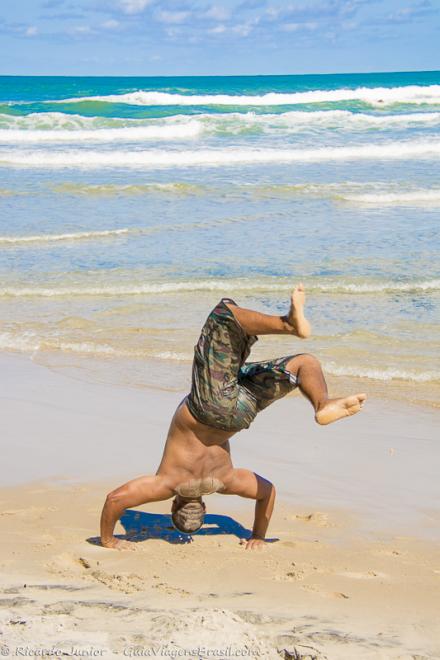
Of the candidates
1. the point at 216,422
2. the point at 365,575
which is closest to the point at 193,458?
the point at 216,422

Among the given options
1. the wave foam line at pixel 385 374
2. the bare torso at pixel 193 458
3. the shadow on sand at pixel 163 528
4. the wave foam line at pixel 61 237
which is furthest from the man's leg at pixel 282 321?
the wave foam line at pixel 61 237

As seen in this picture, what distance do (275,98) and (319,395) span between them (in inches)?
2004

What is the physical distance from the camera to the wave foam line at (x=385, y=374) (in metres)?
7.63

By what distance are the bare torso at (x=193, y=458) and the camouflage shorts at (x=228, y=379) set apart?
8 centimetres

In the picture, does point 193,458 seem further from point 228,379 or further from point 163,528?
point 163,528

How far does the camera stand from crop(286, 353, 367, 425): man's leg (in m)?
4.20

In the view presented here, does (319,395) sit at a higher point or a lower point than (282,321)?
lower

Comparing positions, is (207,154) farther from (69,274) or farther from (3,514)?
(3,514)

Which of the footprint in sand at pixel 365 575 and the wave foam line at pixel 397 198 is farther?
the wave foam line at pixel 397 198

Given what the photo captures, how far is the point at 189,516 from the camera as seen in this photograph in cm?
463

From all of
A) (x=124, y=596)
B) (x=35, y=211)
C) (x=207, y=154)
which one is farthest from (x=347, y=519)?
(x=207, y=154)

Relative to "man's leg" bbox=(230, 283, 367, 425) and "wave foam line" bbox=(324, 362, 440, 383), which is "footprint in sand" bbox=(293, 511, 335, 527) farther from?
"wave foam line" bbox=(324, 362, 440, 383)

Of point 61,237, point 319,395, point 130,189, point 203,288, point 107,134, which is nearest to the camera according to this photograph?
point 319,395

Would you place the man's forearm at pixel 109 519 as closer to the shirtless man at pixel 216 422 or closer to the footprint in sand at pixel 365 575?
the shirtless man at pixel 216 422
